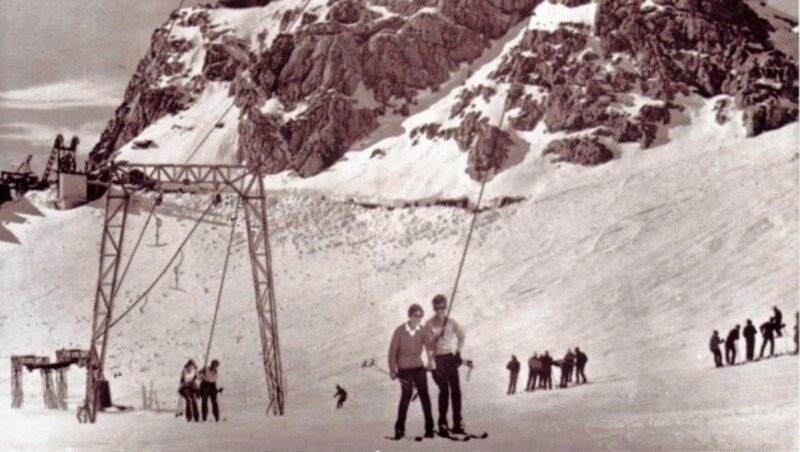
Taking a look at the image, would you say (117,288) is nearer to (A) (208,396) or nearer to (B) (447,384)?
(A) (208,396)

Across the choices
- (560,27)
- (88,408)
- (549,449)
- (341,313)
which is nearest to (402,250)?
(341,313)

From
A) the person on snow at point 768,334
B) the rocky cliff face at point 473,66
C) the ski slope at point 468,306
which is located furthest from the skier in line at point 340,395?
the person on snow at point 768,334

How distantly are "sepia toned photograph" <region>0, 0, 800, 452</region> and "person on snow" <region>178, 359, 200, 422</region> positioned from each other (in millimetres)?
32

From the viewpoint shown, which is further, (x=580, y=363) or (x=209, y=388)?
(x=580, y=363)

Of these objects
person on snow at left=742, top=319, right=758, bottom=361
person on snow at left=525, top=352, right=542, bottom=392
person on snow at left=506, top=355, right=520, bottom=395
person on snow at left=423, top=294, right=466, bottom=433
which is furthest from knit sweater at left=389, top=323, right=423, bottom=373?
person on snow at left=742, top=319, right=758, bottom=361

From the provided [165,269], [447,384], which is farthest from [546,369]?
[165,269]

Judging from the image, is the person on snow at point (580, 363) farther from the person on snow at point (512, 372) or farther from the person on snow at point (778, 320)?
the person on snow at point (778, 320)

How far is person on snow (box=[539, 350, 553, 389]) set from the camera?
49.2 feet

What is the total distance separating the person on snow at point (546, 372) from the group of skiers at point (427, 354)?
1845 mm

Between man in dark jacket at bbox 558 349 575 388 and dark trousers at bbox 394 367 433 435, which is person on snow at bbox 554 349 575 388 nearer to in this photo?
man in dark jacket at bbox 558 349 575 388

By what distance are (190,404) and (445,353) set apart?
12.7ft

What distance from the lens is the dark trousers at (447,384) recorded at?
43.8ft

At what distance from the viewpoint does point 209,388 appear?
14.7 m

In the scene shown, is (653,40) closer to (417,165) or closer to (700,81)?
(700,81)
